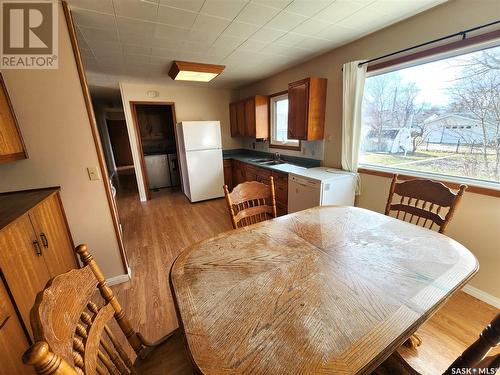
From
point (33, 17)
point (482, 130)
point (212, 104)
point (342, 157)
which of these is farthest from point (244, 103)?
point (482, 130)

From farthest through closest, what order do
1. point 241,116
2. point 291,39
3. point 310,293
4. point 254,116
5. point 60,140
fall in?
1. point 241,116
2. point 254,116
3. point 291,39
4. point 60,140
5. point 310,293

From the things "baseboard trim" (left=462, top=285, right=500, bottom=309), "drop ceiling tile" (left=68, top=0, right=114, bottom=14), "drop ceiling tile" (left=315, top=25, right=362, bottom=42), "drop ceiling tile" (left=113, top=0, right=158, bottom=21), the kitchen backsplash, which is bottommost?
"baseboard trim" (left=462, top=285, right=500, bottom=309)

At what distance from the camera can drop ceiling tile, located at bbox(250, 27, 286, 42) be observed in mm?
2115

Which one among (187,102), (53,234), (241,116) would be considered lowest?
(53,234)

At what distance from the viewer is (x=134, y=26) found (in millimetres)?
1955

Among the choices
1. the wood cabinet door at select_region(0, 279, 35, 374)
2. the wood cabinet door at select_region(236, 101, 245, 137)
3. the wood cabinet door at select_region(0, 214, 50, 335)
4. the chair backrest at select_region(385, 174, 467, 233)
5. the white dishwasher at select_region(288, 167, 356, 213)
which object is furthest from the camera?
the wood cabinet door at select_region(236, 101, 245, 137)

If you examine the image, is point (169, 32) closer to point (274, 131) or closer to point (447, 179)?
point (274, 131)

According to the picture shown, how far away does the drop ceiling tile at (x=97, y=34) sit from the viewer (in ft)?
6.52

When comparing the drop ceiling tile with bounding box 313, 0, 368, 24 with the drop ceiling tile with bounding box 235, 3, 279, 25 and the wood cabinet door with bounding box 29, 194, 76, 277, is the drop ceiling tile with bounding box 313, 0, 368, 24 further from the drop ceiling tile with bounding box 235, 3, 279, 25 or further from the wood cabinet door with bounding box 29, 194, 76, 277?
the wood cabinet door with bounding box 29, 194, 76, 277

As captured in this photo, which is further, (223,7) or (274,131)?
(274,131)

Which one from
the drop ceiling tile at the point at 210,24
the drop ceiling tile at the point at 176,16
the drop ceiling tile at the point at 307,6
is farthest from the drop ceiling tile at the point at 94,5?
the drop ceiling tile at the point at 307,6

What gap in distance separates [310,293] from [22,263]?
4.92 ft

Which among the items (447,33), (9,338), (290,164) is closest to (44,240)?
(9,338)

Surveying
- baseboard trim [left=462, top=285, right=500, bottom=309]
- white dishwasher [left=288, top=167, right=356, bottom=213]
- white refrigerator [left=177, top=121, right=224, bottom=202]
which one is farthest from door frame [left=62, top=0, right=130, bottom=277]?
baseboard trim [left=462, top=285, right=500, bottom=309]
